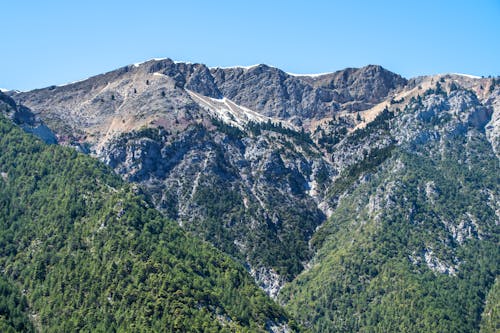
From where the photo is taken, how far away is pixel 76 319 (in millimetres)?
199875

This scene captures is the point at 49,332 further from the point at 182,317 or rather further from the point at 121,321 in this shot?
the point at 182,317

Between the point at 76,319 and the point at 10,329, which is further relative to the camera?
the point at 76,319

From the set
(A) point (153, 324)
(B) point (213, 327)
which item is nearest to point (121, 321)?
(A) point (153, 324)

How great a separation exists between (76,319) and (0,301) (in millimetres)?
23020

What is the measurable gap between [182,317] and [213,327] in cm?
963

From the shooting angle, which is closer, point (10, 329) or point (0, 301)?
point (10, 329)

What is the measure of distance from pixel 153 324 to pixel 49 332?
3004cm

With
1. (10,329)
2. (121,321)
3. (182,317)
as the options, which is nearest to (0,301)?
(10,329)

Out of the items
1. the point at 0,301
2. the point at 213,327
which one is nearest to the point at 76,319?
the point at 0,301

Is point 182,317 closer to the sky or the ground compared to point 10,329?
closer to the sky

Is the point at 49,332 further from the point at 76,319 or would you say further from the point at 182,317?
the point at 182,317

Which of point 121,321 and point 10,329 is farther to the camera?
point 121,321

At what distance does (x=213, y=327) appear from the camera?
655 ft

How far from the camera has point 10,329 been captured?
187500 mm
